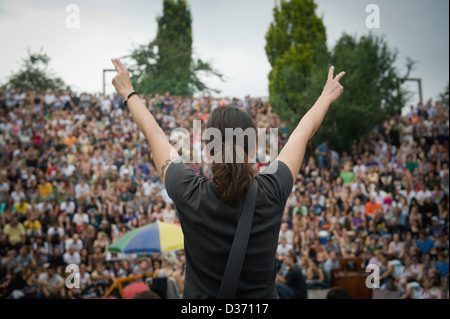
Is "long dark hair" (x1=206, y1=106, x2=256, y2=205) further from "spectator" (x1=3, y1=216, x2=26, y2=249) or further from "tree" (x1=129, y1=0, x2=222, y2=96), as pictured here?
"tree" (x1=129, y1=0, x2=222, y2=96)

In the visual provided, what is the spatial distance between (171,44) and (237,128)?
113 ft

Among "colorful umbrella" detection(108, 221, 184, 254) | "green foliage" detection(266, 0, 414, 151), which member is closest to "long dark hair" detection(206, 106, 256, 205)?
"colorful umbrella" detection(108, 221, 184, 254)

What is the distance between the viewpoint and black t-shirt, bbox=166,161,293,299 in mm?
1342

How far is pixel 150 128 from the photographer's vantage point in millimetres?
1553

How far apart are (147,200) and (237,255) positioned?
12.0 metres

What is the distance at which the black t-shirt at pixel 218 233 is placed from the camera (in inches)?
52.8

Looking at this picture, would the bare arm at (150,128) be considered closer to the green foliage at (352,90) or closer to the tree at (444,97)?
the green foliage at (352,90)

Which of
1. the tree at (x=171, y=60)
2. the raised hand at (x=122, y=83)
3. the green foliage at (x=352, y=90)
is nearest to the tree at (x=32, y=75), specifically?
the tree at (x=171, y=60)

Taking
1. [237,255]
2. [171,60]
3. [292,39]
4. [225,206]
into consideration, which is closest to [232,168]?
[225,206]

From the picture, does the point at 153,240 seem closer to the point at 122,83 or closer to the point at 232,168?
the point at 122,83

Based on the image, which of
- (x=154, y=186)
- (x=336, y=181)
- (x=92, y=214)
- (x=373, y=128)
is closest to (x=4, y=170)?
(x=92, y=214)
